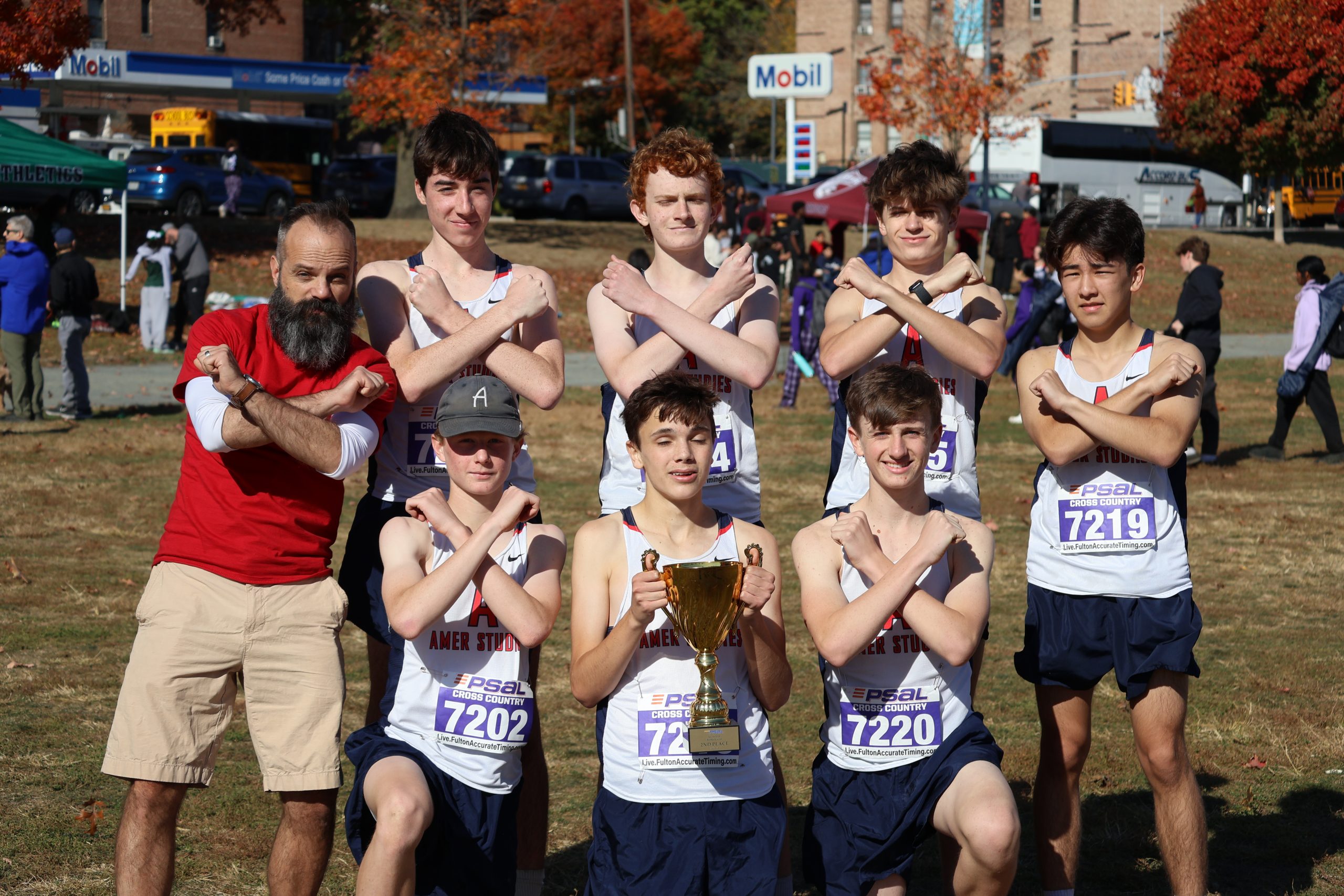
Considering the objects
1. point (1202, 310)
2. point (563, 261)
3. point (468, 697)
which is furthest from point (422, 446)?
point (563, 261)

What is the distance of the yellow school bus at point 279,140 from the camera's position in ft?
135

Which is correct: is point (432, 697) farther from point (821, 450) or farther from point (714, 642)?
point (821, 450)

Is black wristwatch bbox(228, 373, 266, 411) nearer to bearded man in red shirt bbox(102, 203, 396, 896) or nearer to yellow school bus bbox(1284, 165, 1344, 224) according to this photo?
bearded man in red shirt bbox(102, 203, 396, 896)

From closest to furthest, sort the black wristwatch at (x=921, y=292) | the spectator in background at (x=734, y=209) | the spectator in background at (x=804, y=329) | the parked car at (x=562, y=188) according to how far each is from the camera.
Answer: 1. the black wristwatch at (x=921, y=292)
2. the spectator in background at (x=804, y=329)
3. the spectator in background at (x=734, y=209)
4. the parked car at (x=562, y=188)

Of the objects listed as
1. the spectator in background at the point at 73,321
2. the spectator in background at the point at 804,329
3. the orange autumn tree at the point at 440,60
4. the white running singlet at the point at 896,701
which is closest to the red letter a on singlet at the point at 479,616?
the white running singlet at the point at 896,701

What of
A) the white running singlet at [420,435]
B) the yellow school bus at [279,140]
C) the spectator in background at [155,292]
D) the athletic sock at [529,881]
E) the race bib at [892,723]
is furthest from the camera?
the yellow school bus at [279,140]

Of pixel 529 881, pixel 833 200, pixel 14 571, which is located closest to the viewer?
pixel 529 881

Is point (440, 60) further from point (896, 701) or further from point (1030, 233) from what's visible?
point (896, 701)

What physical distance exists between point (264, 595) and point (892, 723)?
1.89 meters

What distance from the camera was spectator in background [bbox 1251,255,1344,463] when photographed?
12.9m

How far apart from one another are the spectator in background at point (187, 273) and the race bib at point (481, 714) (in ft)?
59.5

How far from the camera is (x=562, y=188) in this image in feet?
122

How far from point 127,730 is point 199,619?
37cm

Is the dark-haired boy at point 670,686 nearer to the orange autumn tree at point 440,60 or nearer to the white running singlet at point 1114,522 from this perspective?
the white running singlet at point 1114,522
